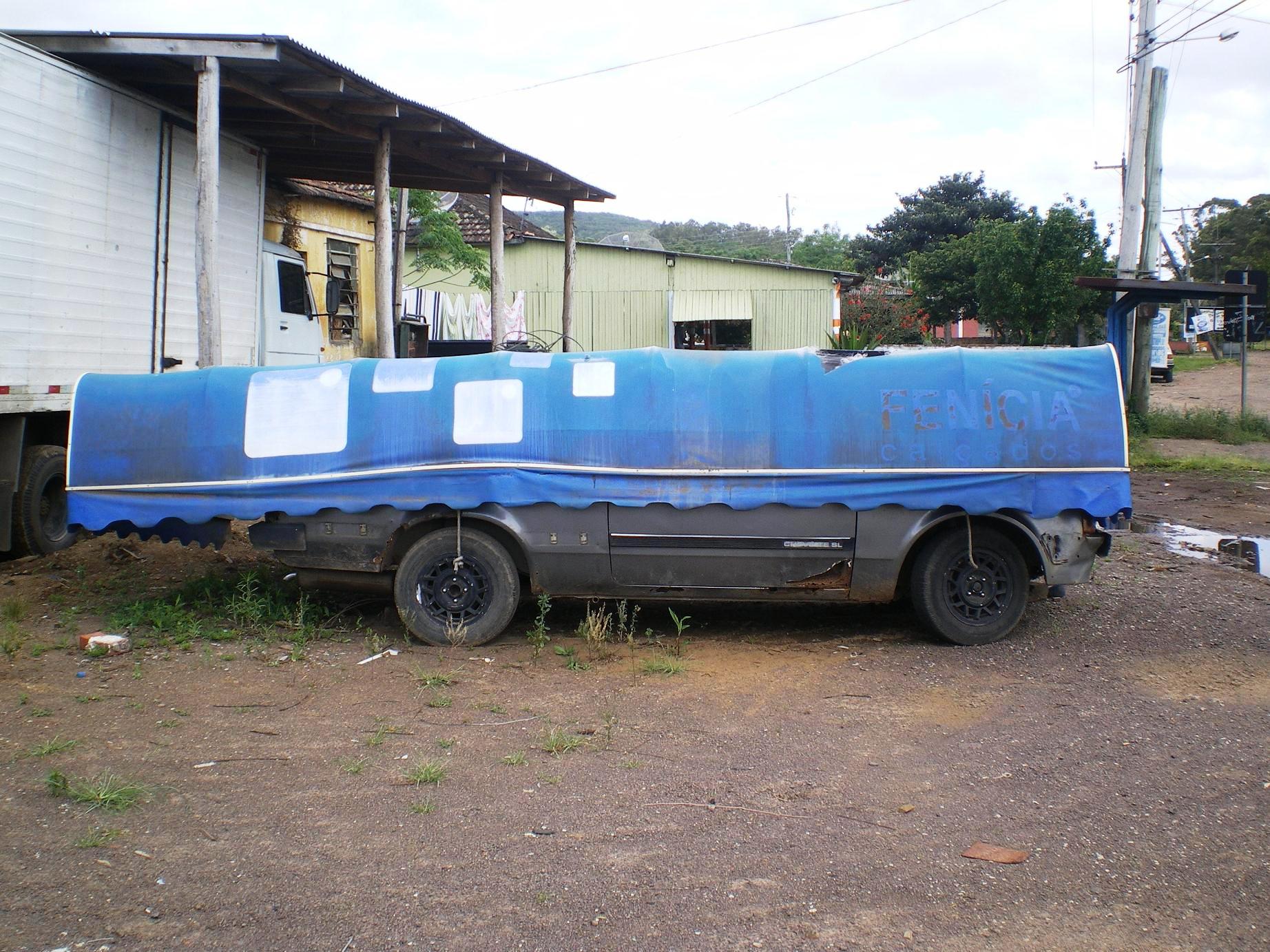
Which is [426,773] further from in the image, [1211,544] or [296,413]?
[1211,544]

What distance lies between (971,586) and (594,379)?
2.71 metres

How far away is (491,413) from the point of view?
20.4 ft

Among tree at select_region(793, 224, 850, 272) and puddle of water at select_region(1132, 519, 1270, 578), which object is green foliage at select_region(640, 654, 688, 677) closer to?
puddle of water at select_region(1132, 519, 1270, 578)

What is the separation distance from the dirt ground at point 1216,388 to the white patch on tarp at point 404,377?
20.5m

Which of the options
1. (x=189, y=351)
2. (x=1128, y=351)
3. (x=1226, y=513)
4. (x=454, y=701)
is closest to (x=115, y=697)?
(x=454, y=701)

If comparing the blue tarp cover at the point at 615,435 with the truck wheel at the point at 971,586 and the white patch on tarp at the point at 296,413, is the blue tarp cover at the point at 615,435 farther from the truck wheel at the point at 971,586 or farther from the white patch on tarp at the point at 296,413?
the truck wheel at the point at 971,586

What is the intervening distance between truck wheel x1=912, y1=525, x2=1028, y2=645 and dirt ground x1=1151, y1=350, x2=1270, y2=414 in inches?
722

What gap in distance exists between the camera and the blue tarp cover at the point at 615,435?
19.7 feet

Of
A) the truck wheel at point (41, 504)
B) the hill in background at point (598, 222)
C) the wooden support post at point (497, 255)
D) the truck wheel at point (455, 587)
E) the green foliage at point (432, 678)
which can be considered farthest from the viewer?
the hill in background at point (598, 222)

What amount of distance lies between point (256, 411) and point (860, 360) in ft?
12.7

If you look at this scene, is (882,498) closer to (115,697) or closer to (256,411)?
(256,411)

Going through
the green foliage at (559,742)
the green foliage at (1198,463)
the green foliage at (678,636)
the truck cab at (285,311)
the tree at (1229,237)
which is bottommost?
the green foliage at (559,742)

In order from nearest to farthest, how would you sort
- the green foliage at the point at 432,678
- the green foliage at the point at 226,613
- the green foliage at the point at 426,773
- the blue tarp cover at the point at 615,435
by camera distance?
the green foliage at the point at 426,773 → the green foliage at the point at 432,678 → the blue tarp cover at the point at 615,435 → the green foliage at the point at 226,613

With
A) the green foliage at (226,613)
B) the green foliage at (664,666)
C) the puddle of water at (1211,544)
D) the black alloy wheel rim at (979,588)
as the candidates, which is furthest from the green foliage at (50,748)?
the puddle of water at (1211,544)
